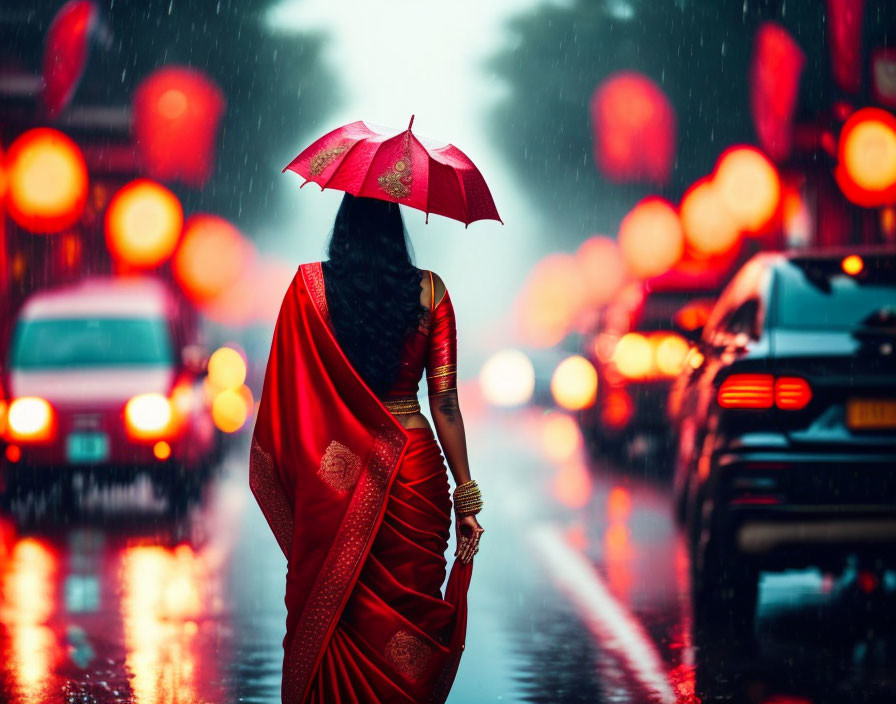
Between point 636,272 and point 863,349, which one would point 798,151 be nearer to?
point 636,272

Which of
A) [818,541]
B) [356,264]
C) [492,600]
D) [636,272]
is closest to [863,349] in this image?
[818,541]

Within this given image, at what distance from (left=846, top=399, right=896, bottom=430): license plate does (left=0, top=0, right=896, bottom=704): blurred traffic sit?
0.01 meters

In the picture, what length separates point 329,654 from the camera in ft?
15.2

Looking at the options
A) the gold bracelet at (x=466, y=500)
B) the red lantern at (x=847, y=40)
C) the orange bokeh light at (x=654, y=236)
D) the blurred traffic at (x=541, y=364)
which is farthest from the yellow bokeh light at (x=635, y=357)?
the gold bracelet at (x=466, y=500)

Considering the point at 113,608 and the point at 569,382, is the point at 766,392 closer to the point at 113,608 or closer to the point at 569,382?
the point at 113,608

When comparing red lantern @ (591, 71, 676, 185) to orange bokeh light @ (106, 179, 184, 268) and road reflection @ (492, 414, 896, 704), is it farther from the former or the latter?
road reflection @ (492, 414, 896, 704)

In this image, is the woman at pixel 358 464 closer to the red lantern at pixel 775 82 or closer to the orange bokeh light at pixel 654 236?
the red lantern at pixel 775 82

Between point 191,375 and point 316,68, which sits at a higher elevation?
point 316,68

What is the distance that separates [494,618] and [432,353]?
11.3 ft

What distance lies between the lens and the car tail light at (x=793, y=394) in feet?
23.8

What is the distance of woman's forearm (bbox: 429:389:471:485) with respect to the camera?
4.76m

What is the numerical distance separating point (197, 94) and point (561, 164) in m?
14.0

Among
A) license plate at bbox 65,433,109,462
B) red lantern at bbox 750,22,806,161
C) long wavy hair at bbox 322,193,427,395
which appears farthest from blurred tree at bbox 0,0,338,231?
long wavy hair at bbox 322,193,427,395

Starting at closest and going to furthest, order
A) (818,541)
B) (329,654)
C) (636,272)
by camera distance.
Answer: (329,654) → (818,541) → (636,272)
